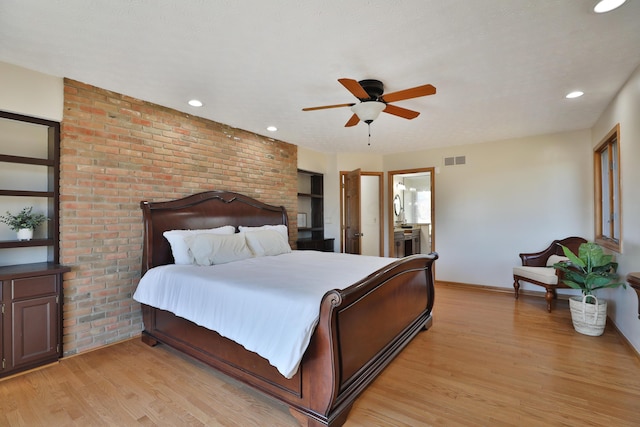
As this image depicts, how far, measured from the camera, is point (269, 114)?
3805mm

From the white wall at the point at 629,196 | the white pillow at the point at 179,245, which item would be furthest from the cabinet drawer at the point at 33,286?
the white wall at the point at 629,196

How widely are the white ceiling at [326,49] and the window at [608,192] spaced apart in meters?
0.51

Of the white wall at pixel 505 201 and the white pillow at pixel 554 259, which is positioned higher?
the white wall at pixel 505 201

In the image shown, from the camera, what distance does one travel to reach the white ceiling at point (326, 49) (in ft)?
6.16

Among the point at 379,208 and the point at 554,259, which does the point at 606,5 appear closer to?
the point at 554,259

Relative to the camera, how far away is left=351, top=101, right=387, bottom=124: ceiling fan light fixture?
2.72m

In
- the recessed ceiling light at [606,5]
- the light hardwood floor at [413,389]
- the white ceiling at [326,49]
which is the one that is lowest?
the light hardwood floor at [413,389]

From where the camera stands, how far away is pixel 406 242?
7.13m

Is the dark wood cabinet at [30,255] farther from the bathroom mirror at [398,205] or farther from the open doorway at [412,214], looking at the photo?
the bathroom mirror at [398,205]

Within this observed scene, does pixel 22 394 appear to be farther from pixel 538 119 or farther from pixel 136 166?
pixel 538 119

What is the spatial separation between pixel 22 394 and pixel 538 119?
5.90m

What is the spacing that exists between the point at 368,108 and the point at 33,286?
3230 millimetres

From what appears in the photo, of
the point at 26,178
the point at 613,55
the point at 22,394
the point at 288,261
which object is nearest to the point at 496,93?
the point at 613,55

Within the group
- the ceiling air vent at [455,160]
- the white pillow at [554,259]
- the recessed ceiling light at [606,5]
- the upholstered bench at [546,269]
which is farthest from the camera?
the ceiling air vent at [455,160]
